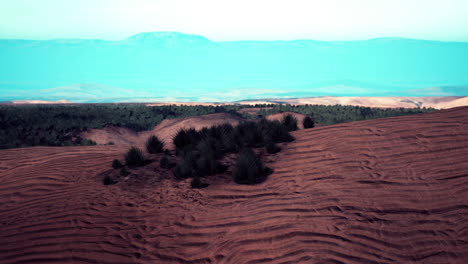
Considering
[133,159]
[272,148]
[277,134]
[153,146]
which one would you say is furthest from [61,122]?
[272,148]

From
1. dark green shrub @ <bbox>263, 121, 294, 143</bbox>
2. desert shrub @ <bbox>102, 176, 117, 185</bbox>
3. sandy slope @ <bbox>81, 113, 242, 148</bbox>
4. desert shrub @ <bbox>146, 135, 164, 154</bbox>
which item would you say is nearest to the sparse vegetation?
sandy slope @ <bbox>81, 113, 242, 148</bbox>

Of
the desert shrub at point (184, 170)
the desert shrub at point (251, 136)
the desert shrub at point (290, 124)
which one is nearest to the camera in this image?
the desert shrub at point (184, 170)

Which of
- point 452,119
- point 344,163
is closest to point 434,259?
point 344,163

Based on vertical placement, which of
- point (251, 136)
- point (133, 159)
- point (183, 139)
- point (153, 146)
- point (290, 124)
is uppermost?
point (290, 124)

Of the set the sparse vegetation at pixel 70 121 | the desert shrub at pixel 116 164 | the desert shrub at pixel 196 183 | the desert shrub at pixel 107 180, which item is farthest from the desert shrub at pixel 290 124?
the desert shrub at pixel 107 180

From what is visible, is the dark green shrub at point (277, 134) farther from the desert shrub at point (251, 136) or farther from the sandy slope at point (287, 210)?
the sandy slope at point (287, 210)

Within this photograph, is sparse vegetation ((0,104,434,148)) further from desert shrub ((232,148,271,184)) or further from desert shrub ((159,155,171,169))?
desert shrub ((159,155,171,169))

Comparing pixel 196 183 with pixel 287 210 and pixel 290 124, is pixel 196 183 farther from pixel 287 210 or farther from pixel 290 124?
pixel 290 124
